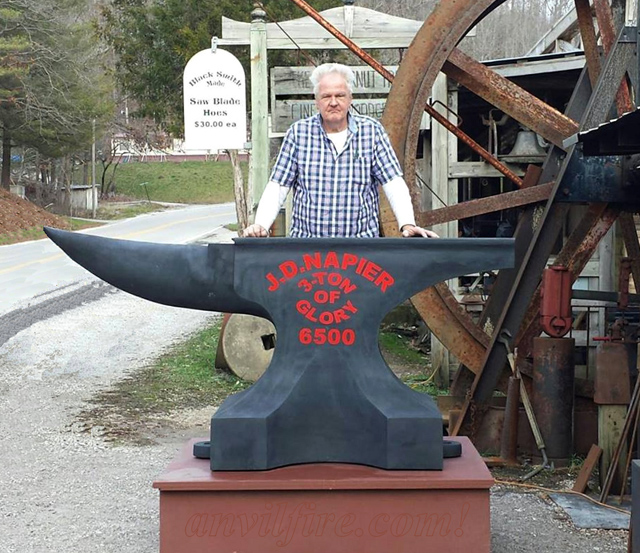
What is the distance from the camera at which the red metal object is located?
651 centimetres

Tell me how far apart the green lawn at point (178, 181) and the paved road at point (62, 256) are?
428 inches

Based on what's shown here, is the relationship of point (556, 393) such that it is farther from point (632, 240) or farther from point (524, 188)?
point (524, 188)

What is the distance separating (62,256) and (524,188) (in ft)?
56.9

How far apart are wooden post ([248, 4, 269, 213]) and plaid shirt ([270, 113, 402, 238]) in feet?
15.3

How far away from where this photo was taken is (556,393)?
664cm

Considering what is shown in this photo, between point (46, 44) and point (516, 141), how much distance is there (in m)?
27.9

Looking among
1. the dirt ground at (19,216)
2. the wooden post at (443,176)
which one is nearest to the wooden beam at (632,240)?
the wooden post at (443,176)

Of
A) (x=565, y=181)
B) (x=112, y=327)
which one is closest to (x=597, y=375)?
(x=565, y=181)

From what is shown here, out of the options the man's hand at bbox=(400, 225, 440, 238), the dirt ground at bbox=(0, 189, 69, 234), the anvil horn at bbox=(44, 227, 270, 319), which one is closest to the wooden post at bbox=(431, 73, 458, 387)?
the man's hand at bbox=(400, 225, 440, 238)

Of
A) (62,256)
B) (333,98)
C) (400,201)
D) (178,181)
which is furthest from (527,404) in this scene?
(178,181)

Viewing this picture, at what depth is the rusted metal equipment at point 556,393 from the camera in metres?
6.62

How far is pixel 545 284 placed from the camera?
21.6 ft

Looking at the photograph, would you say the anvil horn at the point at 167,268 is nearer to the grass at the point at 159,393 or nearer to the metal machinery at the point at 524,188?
the metal machinery at the point at 524,188

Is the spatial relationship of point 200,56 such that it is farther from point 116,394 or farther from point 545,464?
point 545,464
